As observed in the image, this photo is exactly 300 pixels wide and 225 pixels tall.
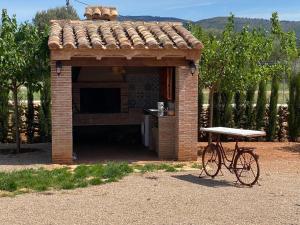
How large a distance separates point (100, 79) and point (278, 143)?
641 cm

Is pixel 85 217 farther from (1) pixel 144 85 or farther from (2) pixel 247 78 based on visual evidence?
(1) pixel 144 85

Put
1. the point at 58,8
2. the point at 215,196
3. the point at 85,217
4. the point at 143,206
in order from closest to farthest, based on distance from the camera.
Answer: the point at 85,217, the point at 143,206, the point at 215,196, the point at 58,8

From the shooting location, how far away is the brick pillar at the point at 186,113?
45.4 feet

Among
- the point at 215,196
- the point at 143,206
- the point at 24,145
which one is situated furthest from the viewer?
the point at 24,145

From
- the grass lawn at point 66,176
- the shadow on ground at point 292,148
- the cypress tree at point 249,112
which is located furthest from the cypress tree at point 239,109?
the grass lawn at point 66,176

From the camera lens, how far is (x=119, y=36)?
1385cm

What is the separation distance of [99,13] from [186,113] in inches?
201

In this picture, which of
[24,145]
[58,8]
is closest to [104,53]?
[24,145]

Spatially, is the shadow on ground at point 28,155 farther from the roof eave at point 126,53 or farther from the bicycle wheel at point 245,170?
the bicycle wheel at point 245,170

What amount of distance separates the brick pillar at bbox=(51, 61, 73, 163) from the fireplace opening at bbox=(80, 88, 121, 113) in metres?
4.79

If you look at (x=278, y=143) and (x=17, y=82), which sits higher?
(x=17, y=82)

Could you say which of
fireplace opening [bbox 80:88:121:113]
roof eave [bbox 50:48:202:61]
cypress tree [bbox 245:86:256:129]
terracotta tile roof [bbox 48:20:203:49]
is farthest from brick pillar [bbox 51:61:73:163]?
cypress tree [bbox 245:86:256:129]

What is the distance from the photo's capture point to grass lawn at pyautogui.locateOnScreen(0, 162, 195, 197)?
10242mm

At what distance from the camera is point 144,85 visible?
18734mm
